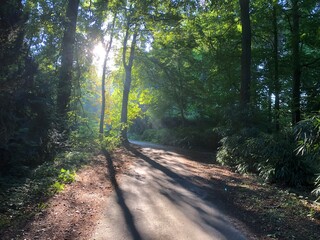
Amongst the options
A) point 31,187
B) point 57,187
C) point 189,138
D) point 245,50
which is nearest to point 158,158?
point 245,50

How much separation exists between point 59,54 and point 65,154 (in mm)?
4932

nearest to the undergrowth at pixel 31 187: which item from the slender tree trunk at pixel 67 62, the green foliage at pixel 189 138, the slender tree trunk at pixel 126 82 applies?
the slender tree trunk at pixel 67 62

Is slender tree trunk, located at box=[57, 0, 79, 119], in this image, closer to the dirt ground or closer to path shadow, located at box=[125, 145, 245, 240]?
the dirt ground

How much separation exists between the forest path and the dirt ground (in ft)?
0.72

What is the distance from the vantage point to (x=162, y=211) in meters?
6.16

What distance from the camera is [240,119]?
13.0 meters

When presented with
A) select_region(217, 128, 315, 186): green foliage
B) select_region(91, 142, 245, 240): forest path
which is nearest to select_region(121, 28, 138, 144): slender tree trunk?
select_region(217, 128, 315, 186): green foliage

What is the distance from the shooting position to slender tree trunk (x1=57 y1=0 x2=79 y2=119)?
1220cm

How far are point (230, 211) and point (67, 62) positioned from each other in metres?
9.71

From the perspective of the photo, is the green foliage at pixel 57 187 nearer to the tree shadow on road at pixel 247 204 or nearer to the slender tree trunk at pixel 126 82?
the tree shadow on road at pixel 247 204

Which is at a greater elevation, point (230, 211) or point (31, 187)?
point (31, 187)

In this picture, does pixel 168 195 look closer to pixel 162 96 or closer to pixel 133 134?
pixel 162 96

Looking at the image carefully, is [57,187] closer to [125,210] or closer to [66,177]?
[66,177]

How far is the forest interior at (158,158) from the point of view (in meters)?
5.92
